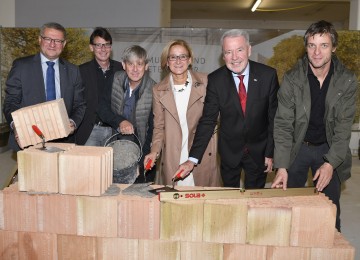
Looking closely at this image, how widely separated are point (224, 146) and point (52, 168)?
1.20 m

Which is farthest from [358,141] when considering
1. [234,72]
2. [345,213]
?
[234,72]

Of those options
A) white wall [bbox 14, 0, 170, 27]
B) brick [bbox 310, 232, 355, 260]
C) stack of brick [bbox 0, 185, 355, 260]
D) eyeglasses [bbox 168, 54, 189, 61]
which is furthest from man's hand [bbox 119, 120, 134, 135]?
white wall [bbox 14, 0, 170, 27]

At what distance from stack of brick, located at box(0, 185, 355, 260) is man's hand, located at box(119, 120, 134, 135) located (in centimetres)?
77

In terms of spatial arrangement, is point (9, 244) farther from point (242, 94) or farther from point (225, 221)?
point (242, 94)

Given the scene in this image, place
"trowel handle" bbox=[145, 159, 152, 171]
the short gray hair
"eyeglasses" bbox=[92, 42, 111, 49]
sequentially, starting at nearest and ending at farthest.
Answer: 1. "trowel handle" bbox=[145, 159, 152, 171]
2. the short gray hair
3. "eyeglasses" bbox=[92, 42, 111, 49]

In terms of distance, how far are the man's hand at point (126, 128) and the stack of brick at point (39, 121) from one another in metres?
0.54

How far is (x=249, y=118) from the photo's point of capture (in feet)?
8.64

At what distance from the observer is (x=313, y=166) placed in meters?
2.58

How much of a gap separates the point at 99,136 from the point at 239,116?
1238mm

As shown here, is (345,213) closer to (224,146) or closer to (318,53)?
(224,146)

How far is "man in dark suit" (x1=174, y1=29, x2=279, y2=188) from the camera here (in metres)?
2.61

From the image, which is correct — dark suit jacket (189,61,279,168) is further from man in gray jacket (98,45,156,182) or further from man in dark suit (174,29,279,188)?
man in gray jacket (98,45,156,182)

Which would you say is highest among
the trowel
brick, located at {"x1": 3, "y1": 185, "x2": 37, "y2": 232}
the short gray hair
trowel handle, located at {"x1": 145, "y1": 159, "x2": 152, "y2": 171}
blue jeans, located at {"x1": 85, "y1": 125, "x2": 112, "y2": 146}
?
the short gray hair

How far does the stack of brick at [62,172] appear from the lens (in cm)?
196
